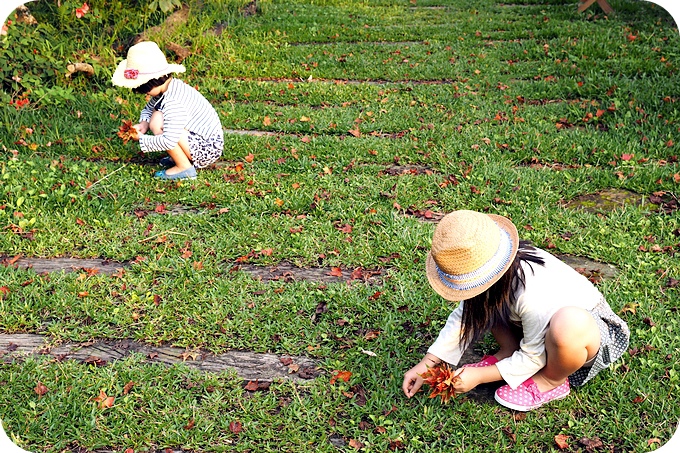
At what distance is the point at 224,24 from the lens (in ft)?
27.3

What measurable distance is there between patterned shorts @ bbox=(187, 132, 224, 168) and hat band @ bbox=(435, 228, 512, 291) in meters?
2.93

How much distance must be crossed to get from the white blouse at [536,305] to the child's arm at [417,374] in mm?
Result: 143

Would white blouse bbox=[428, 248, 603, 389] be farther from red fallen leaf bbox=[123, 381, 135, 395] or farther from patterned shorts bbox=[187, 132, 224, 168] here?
patterned shorts bbox=[187, 132, 224, 168]

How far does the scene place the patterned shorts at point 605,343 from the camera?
256cm

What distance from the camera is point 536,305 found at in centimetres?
243

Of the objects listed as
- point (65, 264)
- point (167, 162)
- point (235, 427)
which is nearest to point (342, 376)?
point (235, 427)

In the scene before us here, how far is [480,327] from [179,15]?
6.29m

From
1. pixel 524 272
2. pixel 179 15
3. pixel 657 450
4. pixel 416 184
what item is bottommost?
pixel 657 450

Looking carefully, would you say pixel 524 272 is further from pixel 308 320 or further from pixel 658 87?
pixel 658 87

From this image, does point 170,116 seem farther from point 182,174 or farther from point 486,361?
point 486,361

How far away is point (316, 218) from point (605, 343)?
2.07 meters

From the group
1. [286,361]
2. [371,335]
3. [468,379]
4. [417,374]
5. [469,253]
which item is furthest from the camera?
[371,335]

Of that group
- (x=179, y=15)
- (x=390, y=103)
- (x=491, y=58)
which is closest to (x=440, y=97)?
(x=390, y=103)

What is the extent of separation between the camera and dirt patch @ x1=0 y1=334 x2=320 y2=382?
2.92 meters
